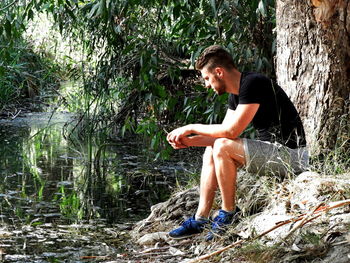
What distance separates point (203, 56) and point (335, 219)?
52.3 inches

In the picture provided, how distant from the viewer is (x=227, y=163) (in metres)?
3.89

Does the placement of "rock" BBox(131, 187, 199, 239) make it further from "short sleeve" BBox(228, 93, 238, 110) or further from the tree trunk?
the tree trunk

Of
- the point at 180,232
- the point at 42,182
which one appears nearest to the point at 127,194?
the point at 42,182

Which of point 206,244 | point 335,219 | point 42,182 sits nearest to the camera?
point 335,219

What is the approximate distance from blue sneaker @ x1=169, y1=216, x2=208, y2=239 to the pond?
0.37 meters

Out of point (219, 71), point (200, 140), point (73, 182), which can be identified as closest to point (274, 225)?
point (200, 140)

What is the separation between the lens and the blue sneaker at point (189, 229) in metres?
4.07

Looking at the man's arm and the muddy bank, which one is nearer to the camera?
the muddy bank

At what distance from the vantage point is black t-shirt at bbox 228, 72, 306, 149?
3.95 meters

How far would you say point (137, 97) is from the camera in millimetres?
7320

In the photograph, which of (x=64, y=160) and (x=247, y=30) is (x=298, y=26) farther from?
(x=64, y=160)

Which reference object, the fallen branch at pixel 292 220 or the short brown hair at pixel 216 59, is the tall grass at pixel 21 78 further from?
the fallen branch at pixel 292 220

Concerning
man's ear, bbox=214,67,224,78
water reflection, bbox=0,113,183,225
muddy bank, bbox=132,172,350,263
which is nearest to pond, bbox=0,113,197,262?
water reflection, bbox=0,113,183,225

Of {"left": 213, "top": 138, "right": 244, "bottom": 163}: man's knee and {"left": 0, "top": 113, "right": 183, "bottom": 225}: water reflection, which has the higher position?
{"left": 213, "top": 138, "right": 244, "bottom": 163}: man's knee
